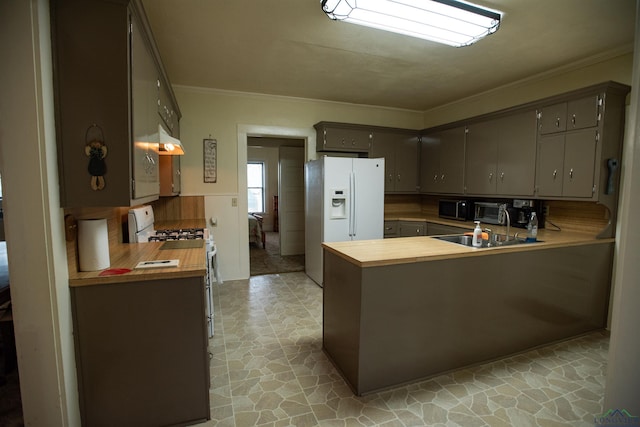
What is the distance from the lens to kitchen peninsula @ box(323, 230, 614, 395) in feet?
6.42

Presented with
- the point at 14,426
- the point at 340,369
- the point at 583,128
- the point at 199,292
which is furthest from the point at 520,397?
the point at 14,426

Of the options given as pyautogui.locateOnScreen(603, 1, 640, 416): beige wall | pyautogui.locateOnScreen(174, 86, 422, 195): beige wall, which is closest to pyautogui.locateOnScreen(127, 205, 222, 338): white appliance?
pyautogui.locateOnScreen(174, 86, 422, 195): beige wall

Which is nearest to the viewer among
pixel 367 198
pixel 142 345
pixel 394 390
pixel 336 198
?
pixel 142 345

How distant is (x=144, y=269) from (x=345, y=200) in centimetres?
259

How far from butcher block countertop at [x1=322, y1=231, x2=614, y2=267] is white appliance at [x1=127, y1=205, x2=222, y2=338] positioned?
1086 millimetres

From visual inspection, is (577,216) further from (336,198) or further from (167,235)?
(167,235)

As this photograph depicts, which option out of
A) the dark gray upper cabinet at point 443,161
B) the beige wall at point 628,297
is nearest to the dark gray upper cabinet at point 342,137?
the dark gray upper cabinet at point 443,161

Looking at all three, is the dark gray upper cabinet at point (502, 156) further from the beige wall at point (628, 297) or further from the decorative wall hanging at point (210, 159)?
the decorative wall hanging at point (210, 159)

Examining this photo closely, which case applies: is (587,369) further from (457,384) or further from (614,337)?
(614,337)

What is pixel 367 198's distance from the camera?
13.0 ft

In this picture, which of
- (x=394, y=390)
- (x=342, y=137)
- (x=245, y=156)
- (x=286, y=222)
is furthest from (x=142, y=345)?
(x=286, y=222)

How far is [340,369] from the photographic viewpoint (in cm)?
222

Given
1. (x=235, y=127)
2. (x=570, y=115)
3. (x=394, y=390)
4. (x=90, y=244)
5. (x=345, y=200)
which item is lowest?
(x=394, y=390)

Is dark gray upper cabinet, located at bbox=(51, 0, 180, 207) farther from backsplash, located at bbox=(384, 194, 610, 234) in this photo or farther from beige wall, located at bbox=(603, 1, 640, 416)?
backsplash, located at bbox=(384, 194, 610, 234)
